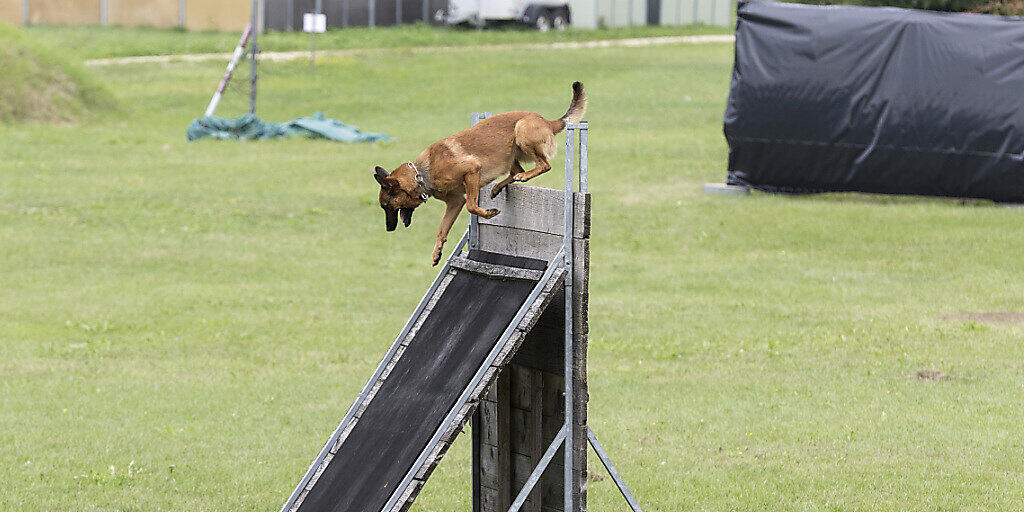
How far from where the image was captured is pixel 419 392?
645 centimetres

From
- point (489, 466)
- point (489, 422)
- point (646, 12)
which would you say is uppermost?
point (646, 12)

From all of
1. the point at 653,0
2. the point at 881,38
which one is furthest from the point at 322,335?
the point at 653,0

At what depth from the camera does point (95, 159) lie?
23812 millimetres

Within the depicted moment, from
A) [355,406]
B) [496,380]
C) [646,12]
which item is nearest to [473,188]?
[496,380]

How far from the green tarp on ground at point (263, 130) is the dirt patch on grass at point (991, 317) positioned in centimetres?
1507

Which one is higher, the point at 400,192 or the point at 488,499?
the point at 400,192

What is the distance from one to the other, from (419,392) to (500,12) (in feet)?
144

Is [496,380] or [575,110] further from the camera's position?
[575,110]

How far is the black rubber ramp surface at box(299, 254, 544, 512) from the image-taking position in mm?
6137

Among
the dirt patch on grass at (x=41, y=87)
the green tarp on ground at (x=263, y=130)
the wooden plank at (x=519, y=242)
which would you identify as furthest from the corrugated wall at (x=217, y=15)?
the wooden plank at (x=519, y=242)

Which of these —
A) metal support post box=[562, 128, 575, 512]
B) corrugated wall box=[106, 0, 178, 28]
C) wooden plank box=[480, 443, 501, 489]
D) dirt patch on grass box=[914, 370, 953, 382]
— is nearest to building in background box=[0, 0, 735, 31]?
corrugated wall box=[106, 0, 178, 28]

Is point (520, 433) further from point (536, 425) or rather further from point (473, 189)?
point (473, 189)

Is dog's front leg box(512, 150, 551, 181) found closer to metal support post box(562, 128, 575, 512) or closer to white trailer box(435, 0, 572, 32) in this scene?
metal support post box(562, 128, 575, 512)

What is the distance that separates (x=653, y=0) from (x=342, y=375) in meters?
47.6
